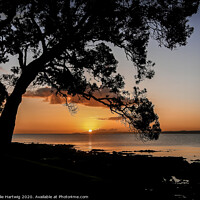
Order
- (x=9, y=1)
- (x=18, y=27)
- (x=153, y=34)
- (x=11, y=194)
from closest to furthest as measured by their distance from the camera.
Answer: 1. (x=11, y=194)
2. (x=9, y=1)
3. (x=153, y=34)
4. (x=18, y=27)

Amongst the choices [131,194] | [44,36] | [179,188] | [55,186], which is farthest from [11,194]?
[44,36]

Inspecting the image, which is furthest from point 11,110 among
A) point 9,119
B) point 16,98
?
point 16,98

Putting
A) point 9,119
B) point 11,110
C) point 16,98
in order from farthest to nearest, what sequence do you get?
point 16,98 → point 11,110 → point 9,119

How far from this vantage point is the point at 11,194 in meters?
5.57

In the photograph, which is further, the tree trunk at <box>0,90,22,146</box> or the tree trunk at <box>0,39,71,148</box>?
the tree trunk at <box>0,39,71,148</box>

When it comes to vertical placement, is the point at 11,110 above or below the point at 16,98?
below

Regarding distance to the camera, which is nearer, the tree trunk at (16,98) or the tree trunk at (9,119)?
the tree trunk at (9,119)

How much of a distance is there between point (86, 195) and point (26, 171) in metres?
2.12

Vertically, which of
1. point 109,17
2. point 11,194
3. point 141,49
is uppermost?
point 109,17

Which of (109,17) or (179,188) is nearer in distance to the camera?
(179,188)

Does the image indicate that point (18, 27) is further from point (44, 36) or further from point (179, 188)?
point (179, 188)

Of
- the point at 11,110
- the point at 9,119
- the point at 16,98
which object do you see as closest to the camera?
the point at 9,119

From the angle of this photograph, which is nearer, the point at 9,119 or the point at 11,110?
the point at 9,119

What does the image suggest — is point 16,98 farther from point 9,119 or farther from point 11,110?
point 9,119
